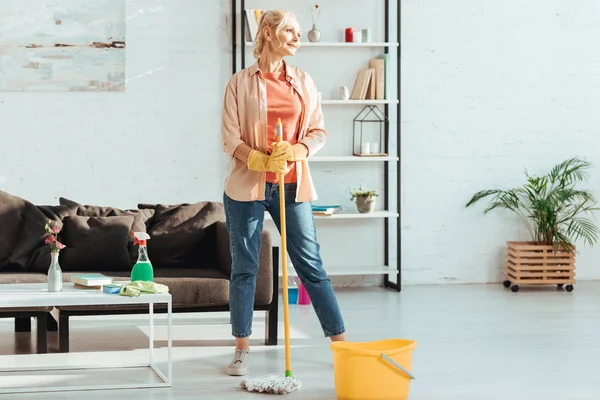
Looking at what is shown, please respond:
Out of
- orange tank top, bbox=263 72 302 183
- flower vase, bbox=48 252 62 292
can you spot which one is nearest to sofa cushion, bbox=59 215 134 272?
→ flower vase, bbox=48 252 62 292

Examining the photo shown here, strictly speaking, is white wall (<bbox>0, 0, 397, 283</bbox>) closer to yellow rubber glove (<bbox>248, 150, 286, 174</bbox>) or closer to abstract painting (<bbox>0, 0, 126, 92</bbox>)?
abstract painting (<bbox>0, 0, 126, 92</bbox>)

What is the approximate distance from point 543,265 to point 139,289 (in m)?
3.72

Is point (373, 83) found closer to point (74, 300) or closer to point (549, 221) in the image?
point (549, 221)

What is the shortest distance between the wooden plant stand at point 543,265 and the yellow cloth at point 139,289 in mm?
3478

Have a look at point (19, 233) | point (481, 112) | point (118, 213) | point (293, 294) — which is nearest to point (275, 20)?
point (118, 213)

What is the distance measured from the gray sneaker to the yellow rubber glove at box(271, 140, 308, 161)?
0.88 meters

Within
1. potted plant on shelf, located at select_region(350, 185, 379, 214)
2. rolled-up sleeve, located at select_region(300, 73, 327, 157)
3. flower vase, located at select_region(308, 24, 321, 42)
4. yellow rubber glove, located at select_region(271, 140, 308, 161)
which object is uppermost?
flower vase, located at select_region(308, 24, 321, 42)

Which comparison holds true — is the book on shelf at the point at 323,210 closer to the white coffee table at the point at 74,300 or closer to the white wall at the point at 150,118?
the white wall at the point at 150,118

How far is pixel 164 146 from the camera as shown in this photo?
6660 mm

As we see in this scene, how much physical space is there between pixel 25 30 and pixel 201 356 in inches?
117

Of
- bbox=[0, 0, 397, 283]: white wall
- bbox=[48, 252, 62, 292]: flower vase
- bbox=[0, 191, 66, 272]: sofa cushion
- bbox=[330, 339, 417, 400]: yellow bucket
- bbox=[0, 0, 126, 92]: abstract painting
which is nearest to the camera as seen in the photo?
bbox=[330, 339, 417, 400]: yellow bucket

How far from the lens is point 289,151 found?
387cm

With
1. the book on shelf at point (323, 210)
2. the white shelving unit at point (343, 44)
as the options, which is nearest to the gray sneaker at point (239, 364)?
the book on shelf at point (323, 210)

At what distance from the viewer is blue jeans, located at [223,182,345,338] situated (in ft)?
13.2
